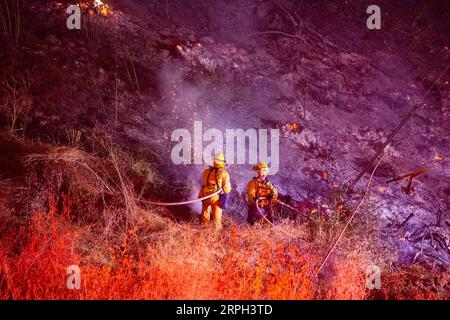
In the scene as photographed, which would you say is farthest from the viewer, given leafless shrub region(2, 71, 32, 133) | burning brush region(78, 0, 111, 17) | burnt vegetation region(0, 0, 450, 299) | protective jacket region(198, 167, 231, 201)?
burning brush region(78, 0, 111, 17)

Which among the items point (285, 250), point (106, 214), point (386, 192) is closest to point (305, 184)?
point (386, 192)

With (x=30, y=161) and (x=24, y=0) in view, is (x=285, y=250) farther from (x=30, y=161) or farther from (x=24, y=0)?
(x=24, y=0)

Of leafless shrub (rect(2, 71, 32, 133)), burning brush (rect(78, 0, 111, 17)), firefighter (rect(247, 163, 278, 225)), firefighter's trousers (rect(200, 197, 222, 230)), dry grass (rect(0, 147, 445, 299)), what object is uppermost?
burning brush (rect(78, 0, 111, 17))

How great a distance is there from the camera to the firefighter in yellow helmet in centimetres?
693

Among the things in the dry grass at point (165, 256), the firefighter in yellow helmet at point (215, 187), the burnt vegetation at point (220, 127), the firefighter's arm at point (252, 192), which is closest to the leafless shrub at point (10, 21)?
the burnt vegetation at point (220, 127)

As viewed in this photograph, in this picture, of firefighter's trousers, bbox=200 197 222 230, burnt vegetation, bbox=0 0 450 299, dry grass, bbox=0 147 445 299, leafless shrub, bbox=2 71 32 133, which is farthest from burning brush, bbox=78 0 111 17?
firefighter's trousers, bbox=200 197 222 230

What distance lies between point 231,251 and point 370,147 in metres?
6.72

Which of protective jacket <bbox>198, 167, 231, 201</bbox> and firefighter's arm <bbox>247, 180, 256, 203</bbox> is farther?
firefighter's arm <bbox>247, 180, 256, 203</bbox>

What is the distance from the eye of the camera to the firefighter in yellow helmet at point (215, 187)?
22.7 ft

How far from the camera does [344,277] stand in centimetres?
588

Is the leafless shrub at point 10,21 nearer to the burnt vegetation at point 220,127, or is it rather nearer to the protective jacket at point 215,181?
the burnt vegetation at point 220,127

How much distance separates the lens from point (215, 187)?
698 cm

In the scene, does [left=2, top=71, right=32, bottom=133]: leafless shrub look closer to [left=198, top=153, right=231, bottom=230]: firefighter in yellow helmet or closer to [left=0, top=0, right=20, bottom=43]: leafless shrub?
[left=0, top=0, right=20, bottom=43]: leafless shrub

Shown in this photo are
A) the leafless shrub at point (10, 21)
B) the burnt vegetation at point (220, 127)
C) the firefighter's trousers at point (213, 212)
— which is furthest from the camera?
the leafless shrub at point (10, 21)
